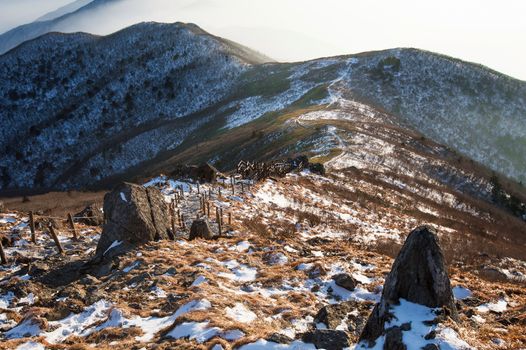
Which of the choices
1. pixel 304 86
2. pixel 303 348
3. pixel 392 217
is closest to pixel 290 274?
pixel 303 348

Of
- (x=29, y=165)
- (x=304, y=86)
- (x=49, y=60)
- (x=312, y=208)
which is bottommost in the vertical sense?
A: (x=29, y=165)

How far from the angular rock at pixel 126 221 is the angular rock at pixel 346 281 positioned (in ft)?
27.3

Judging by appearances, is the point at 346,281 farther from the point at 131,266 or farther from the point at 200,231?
the point at 200,231

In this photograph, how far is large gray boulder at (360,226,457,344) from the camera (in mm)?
8562

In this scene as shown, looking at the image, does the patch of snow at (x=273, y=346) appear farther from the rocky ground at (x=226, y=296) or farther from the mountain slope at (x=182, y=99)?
the mountain slope at (x=182, y=99)

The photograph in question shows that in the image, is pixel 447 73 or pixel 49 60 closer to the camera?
pixel 447 73

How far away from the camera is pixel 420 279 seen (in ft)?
28.2

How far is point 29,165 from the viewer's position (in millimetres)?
101750

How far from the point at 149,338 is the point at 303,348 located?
3727mm

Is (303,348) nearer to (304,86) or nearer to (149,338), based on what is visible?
(149,338)

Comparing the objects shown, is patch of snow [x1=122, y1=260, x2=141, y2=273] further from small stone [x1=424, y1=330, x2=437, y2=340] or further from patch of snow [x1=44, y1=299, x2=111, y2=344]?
small stone [x1=424, y1=330, x2=437, y2=340]

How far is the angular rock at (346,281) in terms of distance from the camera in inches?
512

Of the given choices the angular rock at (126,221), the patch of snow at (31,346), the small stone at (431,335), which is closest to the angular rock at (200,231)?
the angular rock at (126,221)

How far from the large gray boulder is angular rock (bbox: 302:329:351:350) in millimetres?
453
